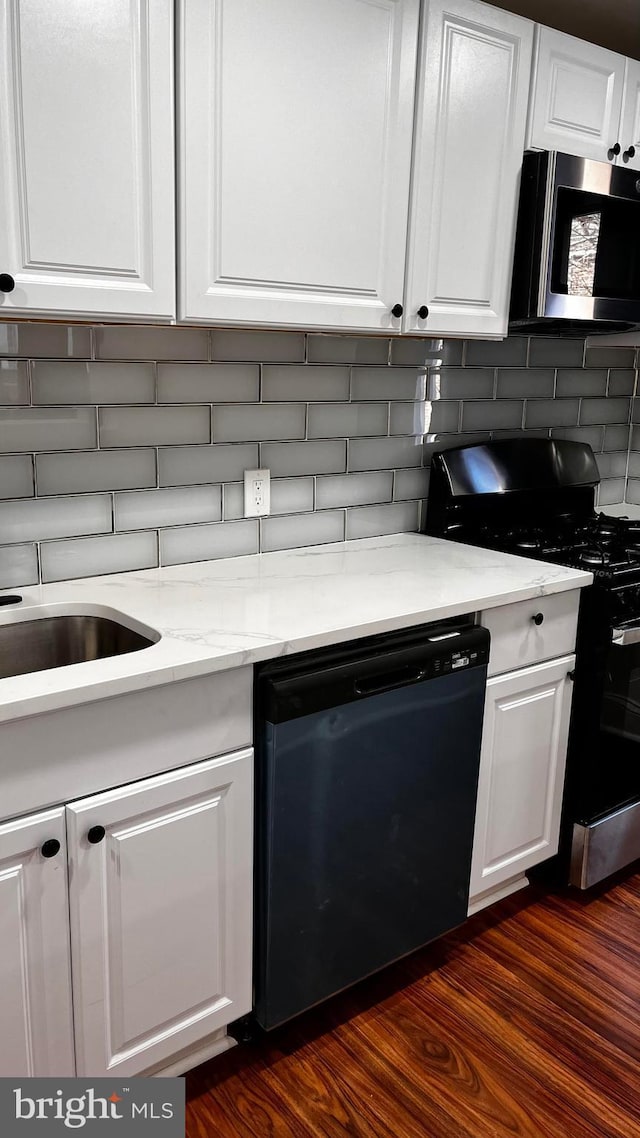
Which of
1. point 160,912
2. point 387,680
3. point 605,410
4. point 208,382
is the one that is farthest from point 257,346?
point 605,410

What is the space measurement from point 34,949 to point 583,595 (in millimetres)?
1473

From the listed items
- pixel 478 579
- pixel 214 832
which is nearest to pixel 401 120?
pixel 478 579

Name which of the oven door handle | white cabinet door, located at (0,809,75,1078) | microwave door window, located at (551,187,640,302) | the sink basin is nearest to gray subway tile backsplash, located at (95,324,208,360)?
the sink basin

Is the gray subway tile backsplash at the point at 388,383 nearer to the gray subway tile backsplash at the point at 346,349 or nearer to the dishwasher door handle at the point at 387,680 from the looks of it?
the gray subway tile backsplash at the point at 346,349

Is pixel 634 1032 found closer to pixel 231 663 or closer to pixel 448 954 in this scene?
pixel 448 954

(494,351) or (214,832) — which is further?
(494,351)

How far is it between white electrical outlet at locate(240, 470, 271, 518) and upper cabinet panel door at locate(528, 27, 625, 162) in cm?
104

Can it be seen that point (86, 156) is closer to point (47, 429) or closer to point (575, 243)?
point (47, 429)

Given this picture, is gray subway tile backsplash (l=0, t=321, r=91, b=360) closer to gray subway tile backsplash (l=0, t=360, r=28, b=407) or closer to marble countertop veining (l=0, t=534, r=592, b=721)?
gray subway tile backsplash (l=0, t=360, r=28, b=407)

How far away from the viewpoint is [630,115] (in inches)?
89.7

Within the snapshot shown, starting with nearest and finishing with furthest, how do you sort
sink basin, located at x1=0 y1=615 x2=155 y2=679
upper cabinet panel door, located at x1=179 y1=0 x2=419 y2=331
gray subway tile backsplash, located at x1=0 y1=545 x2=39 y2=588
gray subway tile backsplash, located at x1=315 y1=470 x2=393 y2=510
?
upper cabinet panel door, located at x1=179 y1=0 x2=419 y2=331
sink basin, located at x1=0 y1=615 x2=155 y2=679
gray subway tile backsplash, located at x1=0 y1=545 x2=39 y2=588
gray subway tile backsplash, located at x1=315 y1=470 x2=393 y2=510

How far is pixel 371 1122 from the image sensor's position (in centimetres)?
163

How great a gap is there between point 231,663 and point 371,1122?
92 centimetres

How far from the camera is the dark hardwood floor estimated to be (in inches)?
64.5
